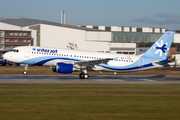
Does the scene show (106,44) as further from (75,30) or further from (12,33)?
(12,33)

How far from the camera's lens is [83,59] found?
36.7 m

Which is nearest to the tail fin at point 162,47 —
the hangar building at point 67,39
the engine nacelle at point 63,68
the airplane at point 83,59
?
the airplane at point 83,59

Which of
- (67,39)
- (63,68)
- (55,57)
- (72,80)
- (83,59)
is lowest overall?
(72,80)

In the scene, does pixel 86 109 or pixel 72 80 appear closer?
pixel 86 109

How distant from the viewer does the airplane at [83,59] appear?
3531cm

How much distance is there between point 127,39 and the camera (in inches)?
4961

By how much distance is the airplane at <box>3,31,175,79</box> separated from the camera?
116 ft

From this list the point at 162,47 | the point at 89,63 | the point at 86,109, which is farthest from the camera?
the point at 162,47

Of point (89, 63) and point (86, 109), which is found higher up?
point (89, 63)

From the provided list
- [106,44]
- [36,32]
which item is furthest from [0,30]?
[106,44]

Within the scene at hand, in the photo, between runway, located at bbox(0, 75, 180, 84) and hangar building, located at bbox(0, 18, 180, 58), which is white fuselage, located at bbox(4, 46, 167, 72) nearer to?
runway, located at bbox(0, 75, 180, 84)

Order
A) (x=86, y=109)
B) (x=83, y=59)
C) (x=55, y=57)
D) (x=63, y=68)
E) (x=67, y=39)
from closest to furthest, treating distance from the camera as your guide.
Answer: (x=86, y=109)
(x=63, y=68)
(x=55, y=57)
(x=83, y=59)
(x=67, y=39)

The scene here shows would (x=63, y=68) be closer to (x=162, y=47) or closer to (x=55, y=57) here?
(x=55, y=57)

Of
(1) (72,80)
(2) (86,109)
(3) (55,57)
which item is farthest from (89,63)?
(2) (86,109)
